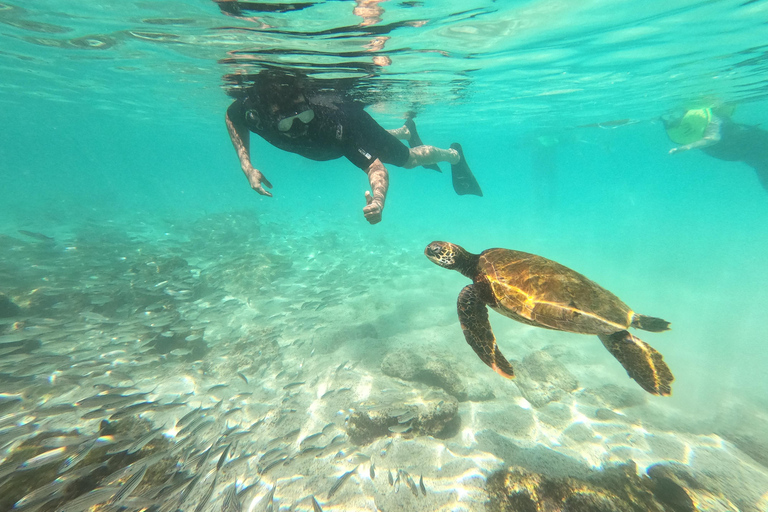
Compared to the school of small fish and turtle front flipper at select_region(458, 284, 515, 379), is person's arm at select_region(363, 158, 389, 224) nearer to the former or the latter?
turtle front flipper at select_region(458, 284, 515, 379)

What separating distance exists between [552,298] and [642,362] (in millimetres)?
1204

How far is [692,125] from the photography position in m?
17.5

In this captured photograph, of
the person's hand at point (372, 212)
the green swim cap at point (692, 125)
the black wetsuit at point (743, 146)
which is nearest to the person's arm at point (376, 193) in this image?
the person's hand at point (372, 212)

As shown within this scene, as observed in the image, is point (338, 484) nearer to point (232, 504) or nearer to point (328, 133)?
point (232, 504)

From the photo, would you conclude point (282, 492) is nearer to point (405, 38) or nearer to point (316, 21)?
point (316, 21)

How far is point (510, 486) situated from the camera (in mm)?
3334

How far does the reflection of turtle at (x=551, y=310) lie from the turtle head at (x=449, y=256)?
0.04ft

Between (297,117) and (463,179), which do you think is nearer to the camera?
(297,117)

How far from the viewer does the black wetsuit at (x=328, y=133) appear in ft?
18.0

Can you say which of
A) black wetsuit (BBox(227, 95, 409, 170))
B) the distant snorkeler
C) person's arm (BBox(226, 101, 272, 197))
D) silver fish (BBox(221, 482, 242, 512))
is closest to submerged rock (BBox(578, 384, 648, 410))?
the distant snorkeler

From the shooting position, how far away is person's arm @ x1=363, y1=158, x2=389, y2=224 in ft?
11.9

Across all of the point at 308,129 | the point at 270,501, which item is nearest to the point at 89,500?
the point at 270,501

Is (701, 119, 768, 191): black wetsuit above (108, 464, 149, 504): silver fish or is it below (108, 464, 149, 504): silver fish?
above

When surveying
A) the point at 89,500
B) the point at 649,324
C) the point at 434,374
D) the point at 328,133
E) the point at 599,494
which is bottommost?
the point at 434,374
